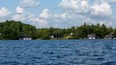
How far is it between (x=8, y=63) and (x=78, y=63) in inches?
289

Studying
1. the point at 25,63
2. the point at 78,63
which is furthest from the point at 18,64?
the point at 78,63

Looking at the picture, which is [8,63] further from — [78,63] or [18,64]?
[78,63]

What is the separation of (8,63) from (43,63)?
12.0ft

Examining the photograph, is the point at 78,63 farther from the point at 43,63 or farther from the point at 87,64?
the point at 43,63

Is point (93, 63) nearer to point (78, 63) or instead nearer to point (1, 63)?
point (78, 63)

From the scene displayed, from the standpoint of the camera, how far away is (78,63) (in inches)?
1436

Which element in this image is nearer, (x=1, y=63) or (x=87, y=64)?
(x=87, y=64)

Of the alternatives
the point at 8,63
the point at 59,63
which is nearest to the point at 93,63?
the point at 59,63

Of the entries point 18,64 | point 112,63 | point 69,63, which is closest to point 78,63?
point 69,63

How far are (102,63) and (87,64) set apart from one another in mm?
2011

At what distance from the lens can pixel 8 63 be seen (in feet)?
124

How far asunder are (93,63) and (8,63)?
8813mm

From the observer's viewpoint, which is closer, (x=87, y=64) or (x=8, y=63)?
(x=87, y=64)

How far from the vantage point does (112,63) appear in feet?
118
